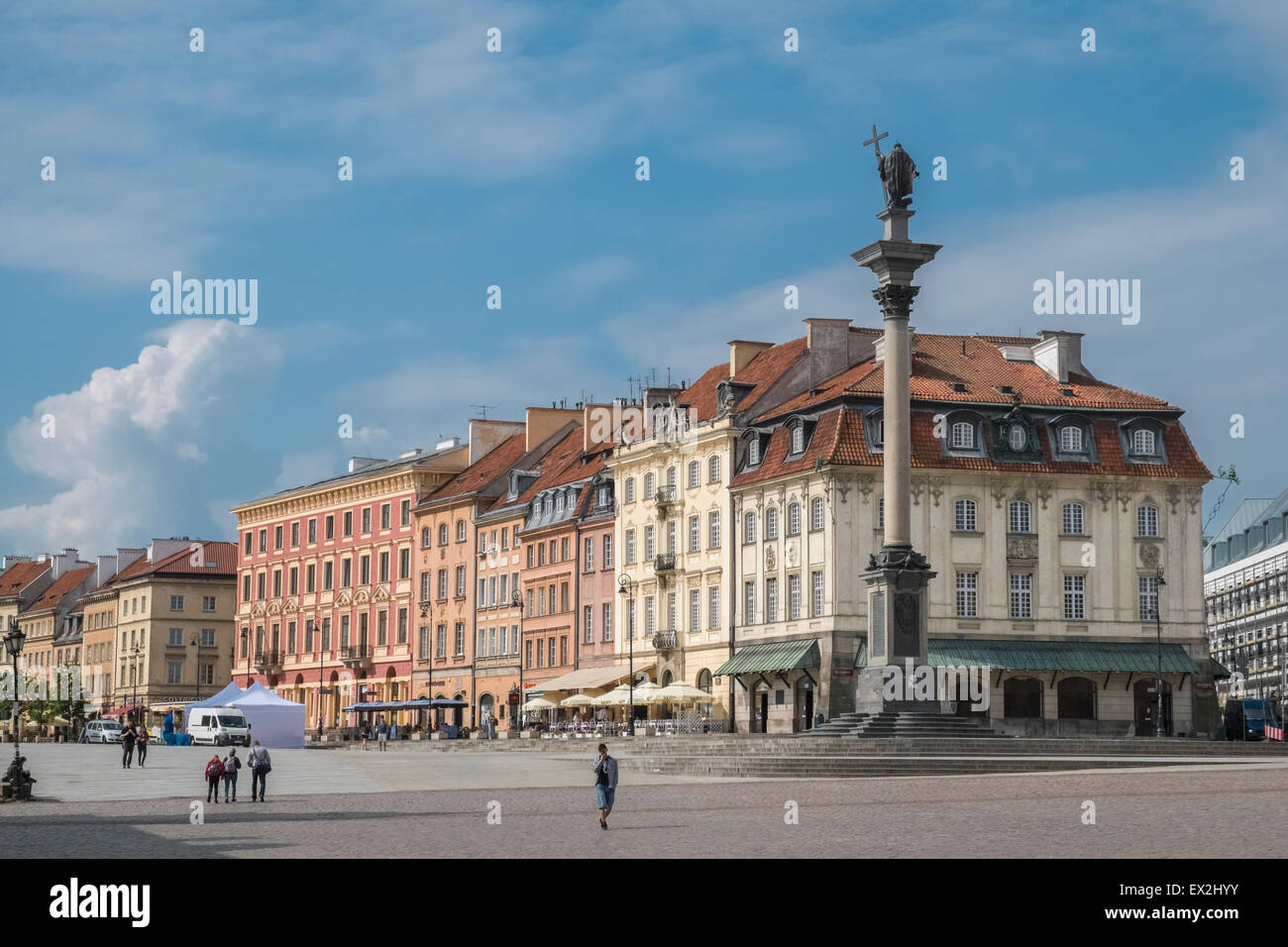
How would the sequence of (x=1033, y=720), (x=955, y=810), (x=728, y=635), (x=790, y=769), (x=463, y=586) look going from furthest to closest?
(x=463, y=586) < (x=728, y=635) < (x=1033, y=720) < (x=790, y=769) < (x=955, y=810)

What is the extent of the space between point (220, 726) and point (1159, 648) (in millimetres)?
38607

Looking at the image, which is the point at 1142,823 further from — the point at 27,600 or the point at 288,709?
the point at 27,600

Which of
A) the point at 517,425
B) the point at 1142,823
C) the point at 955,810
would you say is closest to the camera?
the point at 1142,823

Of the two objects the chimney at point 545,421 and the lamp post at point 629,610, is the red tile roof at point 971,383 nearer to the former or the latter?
the lamp post at point 629,610

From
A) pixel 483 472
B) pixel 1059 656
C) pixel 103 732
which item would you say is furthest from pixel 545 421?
pixel 1059 656

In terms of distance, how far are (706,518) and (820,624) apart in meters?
10.1

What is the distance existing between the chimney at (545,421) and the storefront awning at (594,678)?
20.0 m

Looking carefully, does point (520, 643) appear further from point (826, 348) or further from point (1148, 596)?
point (1148, 596)

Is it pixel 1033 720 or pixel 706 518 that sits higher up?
pixel 706 518

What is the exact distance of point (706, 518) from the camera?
8356 centimetres

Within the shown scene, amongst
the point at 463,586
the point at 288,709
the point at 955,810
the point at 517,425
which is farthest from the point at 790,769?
the point at 517,425

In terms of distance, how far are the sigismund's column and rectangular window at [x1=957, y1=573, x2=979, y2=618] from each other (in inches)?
909

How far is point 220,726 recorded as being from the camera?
3302 inches

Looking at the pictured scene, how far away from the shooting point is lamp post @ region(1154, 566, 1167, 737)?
73688 millimetres
